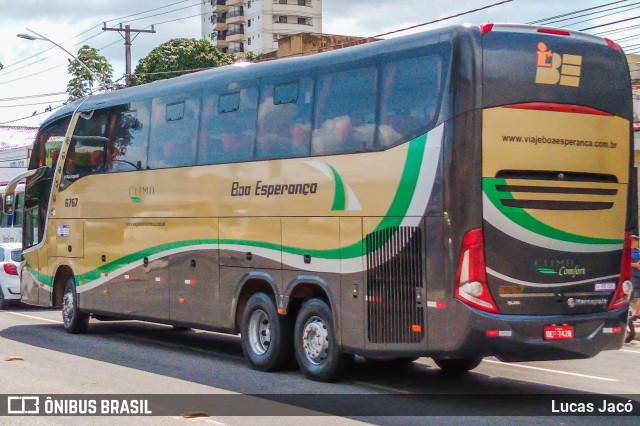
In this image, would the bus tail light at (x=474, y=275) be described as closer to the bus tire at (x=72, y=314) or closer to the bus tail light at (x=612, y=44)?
the bus tail light at (x=612, y=44)

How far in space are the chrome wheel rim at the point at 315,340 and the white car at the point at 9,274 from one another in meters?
13.3

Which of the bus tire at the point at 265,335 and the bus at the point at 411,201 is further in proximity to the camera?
the bus tire at the point at 265,335

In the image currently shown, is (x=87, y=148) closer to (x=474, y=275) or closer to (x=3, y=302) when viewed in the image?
(x=3, y=302)

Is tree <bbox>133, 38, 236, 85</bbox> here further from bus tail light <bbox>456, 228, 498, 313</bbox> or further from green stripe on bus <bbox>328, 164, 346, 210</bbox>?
bus tail light <bbox>456, 228, 498, 313</bbox>

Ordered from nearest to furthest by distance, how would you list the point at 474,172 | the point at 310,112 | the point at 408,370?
the point at 474,172, the point at 310,112, the point at 408,370

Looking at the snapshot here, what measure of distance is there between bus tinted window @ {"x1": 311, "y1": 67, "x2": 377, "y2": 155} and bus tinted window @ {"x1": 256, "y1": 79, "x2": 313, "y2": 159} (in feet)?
0.77

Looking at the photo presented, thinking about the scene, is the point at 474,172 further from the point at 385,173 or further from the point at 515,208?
the point at 385,173

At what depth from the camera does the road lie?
1016cm

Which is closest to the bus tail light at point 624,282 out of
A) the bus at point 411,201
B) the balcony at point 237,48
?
the bus at point 411,201

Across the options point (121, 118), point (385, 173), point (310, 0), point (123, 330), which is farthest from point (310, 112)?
point (310, 0)

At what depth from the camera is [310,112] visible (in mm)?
12961

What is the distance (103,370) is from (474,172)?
5.93 metres

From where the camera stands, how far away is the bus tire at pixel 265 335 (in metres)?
13.3

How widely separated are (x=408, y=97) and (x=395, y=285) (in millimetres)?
2098
